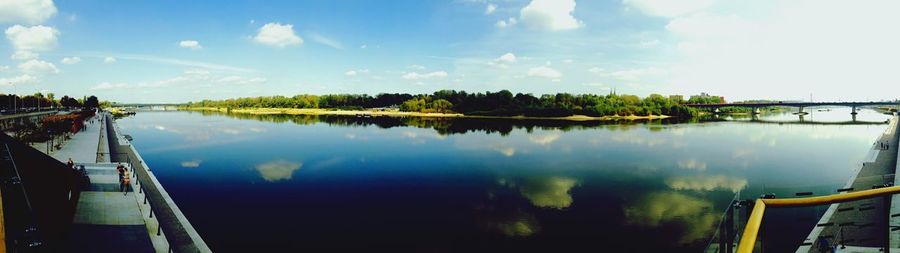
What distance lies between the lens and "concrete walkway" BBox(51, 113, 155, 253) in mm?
11500

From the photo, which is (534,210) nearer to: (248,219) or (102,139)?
(248,219)

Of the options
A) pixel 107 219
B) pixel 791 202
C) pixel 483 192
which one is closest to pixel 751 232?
pixel 791 202

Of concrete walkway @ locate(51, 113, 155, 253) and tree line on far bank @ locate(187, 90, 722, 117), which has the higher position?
tree line on far bank @ locate(187, 90, 722, 117)

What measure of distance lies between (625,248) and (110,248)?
13.8m

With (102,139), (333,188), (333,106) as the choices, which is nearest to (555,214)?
(333,188)

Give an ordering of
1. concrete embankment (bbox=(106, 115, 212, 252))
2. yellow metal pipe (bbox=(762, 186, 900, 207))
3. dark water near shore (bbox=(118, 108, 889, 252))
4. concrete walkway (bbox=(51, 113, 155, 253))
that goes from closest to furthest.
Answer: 1. yellow metal pipe (bbox=(762, 186, 900, 207))
2. concrete walkway (bbox=(51, 113, 155, 253))
3. concrete embankment (bbox=(106, 115, 212, 252))
4. dark water near shore (bbox=(118, 108, 889, 252))

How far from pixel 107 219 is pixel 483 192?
14745mm

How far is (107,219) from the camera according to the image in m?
13.7

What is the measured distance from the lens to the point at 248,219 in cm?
1752

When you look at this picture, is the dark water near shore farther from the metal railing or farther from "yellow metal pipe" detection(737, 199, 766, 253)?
"yellow metal pipe" detection(737, 199, 766, 253)

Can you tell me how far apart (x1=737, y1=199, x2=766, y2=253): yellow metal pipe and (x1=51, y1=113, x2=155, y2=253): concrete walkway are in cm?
1217

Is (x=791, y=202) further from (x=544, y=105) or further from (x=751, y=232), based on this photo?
(x=544, y=105)

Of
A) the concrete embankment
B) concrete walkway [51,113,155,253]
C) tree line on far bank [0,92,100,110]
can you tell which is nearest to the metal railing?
concrete walkway [51,113,155,253]

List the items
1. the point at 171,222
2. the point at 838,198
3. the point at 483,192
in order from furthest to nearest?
the point at 483,192 < the point at 171,222 < the point at 838,198
